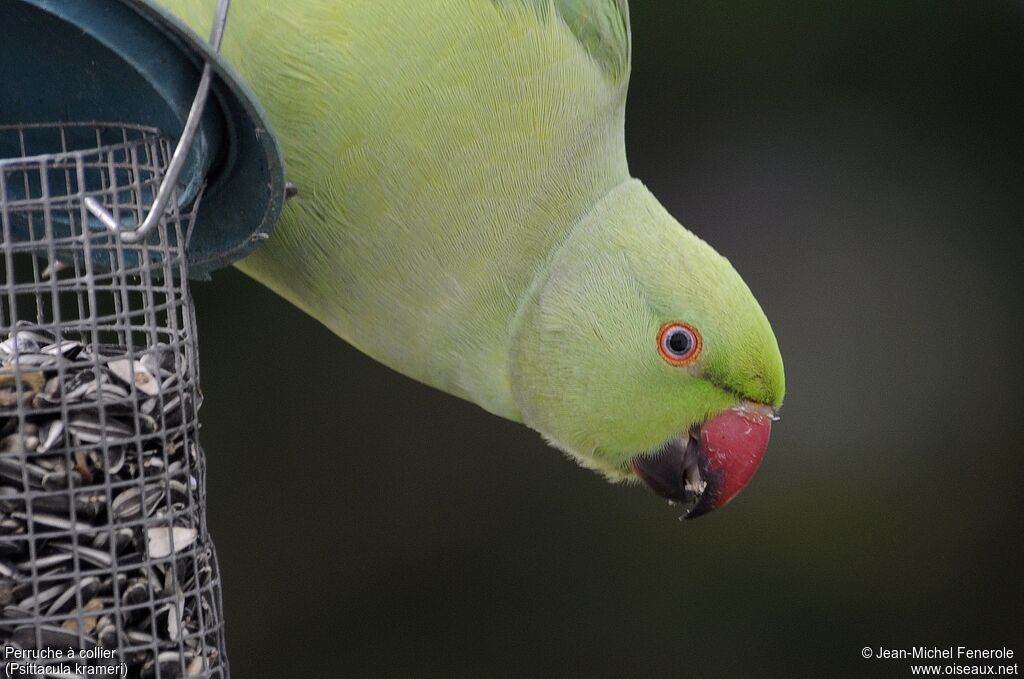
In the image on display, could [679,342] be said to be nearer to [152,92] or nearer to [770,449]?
[152,92]

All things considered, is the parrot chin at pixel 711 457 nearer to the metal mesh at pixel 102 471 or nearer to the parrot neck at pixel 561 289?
the parrot neck at pixel 561 289

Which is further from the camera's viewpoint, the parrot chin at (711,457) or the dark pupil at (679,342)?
the parrot chin at (711,457)

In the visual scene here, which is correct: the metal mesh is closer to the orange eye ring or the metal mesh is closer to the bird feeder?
the bird feeder

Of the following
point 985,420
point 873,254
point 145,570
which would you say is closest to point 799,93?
point 873,254

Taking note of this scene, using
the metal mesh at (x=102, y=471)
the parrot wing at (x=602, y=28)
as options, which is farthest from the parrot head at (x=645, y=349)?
the metal mesh at (x=102, y=471)

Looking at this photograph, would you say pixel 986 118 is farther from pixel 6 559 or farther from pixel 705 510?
pixel 6 559

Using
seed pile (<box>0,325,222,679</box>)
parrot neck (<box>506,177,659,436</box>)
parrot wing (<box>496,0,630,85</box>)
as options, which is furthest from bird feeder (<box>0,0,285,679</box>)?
parrot wing (<box>496,0,630,85</box>)

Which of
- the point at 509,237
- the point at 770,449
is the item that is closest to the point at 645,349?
the point at 509,237
